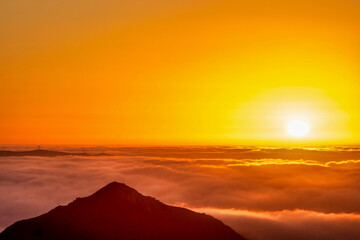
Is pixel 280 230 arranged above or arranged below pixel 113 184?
below

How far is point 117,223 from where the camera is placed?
5041 cm

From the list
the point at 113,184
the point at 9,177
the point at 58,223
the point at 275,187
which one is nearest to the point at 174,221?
the point at 113,184

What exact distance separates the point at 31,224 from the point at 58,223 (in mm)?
3700

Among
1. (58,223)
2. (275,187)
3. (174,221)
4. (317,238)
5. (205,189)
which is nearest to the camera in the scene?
(58,223)

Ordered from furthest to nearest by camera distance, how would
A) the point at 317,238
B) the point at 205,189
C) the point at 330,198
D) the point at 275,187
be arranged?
the point at 275,187 < the point at 205,189 < the point at 330,198 < the point at 317,238

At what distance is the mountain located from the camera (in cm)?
4878

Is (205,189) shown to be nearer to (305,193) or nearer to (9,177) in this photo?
(305,193)

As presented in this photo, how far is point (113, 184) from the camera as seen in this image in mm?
55125

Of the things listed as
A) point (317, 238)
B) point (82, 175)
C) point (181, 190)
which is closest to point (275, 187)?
point (181, 190)

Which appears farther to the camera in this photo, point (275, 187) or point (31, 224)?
point (275, 187)

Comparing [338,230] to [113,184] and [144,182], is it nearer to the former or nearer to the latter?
[113,184]

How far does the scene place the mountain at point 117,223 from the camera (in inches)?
1921

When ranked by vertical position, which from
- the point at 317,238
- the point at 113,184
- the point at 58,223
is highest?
the point at 113,184

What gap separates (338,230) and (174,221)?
36.9m
